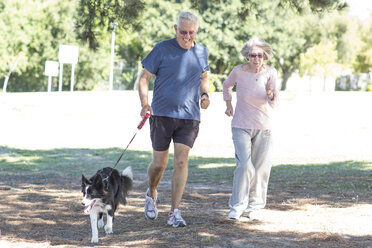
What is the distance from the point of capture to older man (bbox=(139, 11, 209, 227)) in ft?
20.2

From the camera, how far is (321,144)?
2092 cm

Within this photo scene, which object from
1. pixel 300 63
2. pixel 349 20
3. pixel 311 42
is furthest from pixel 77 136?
pixel 349 20

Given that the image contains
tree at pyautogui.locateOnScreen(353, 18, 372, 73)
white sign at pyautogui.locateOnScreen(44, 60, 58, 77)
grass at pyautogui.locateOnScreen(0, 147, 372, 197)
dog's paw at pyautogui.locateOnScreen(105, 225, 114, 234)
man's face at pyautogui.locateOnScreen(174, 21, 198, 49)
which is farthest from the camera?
tree at pyautogui.locateOnScreen(353, 18, 372, 73)

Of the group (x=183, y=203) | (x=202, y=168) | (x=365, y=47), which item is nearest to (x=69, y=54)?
(x=202, y=168)

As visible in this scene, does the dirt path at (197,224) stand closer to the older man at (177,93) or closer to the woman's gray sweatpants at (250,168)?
the woman's gray sweatpants at (250,168)

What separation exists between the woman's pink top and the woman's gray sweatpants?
0.29 feet

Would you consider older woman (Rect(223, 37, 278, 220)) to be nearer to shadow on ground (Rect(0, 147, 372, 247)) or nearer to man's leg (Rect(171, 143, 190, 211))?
shadow on ground (Rect(0, 147, 372, 247))

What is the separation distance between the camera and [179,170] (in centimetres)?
643

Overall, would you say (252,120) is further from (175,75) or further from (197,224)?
(197,224)

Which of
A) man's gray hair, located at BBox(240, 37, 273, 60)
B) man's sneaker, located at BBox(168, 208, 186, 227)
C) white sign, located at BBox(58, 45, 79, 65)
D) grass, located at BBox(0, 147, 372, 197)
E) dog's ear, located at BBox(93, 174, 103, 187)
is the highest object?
white sign, located at BBox(58, 45, 79, 65)

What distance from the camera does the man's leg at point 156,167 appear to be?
6.52m

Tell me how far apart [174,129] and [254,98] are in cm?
92

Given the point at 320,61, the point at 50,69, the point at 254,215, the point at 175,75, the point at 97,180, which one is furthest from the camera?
the point at 320,61

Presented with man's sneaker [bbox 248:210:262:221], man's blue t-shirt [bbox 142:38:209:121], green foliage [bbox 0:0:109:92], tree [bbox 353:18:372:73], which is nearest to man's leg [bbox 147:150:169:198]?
man's blue t-shirt [bbox 142:38:209:121]
